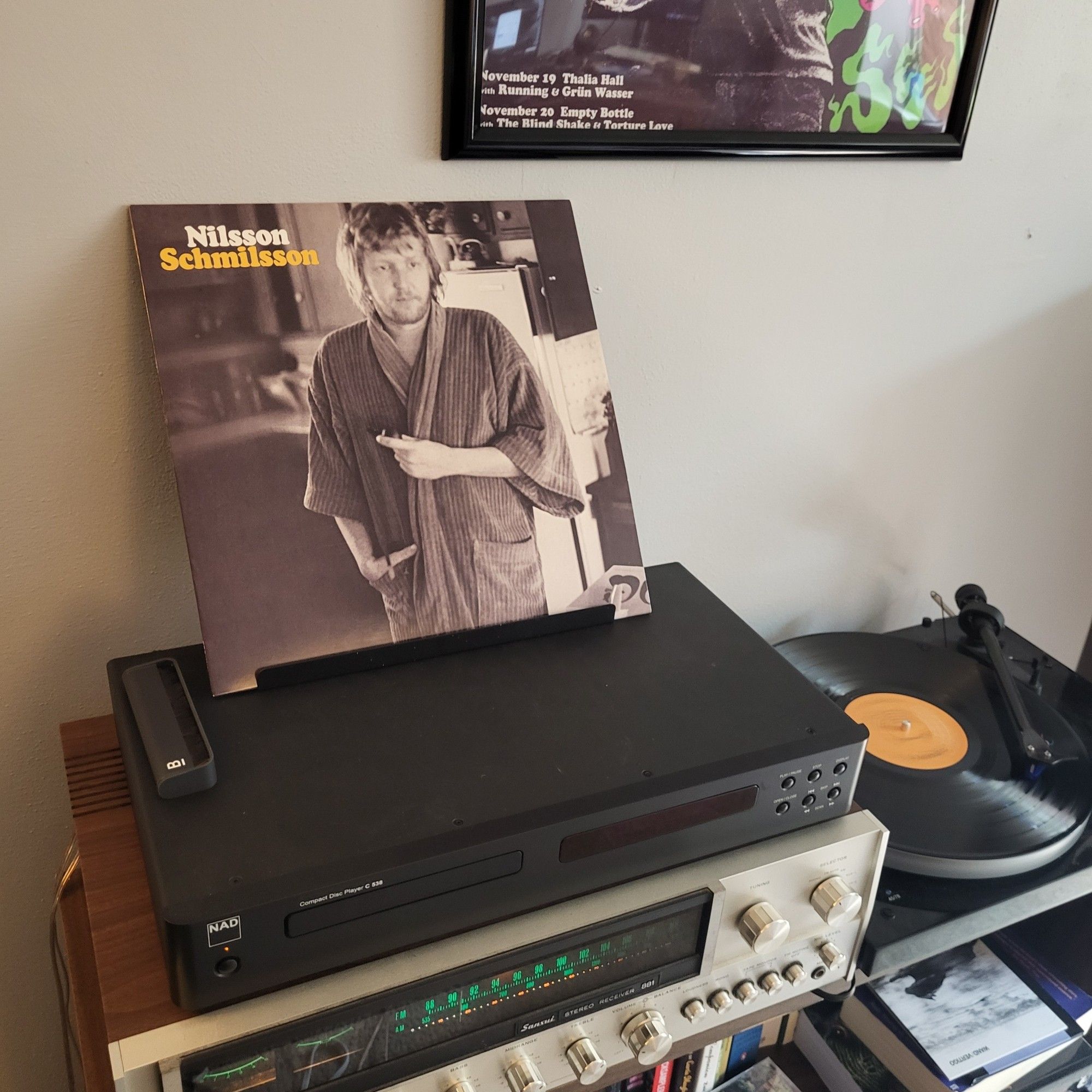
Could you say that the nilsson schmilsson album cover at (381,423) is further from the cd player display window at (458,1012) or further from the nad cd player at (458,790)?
the cd player display window at (458,1012)

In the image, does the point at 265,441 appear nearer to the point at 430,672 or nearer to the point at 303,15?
the point at 430,672

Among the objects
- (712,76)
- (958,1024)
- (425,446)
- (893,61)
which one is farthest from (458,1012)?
(893,61)

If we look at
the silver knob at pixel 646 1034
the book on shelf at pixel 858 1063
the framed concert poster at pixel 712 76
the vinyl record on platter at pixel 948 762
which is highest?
the framed concert poster at pixel 712 76

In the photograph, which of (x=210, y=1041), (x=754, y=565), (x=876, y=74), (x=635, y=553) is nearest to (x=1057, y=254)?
(x=876, y=74)

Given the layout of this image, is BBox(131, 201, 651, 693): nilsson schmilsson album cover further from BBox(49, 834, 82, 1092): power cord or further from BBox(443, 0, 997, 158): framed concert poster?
BBox(49, 834, 82, 1092): power cord

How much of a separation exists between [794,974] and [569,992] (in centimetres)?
22

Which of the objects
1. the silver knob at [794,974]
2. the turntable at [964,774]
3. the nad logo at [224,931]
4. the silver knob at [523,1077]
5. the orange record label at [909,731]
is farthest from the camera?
the orange record label at [909,731]

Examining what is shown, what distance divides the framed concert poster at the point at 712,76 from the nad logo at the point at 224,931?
0.65 metres

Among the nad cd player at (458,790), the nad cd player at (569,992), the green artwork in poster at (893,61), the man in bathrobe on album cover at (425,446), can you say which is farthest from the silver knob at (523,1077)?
the green artwork in poster at (893,61)

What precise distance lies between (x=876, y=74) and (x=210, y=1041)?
3.41 feet

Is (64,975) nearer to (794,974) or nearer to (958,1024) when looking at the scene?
(794,974)

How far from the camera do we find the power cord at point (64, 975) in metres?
0.98

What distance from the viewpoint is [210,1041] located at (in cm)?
62

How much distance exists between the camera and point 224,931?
616 mm
